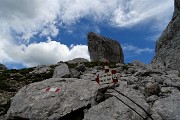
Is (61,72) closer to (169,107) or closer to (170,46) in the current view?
(169,107)

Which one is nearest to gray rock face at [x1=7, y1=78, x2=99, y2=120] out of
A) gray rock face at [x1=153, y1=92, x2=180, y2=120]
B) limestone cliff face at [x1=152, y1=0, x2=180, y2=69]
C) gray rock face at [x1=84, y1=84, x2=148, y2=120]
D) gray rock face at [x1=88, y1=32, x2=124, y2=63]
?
gray rock face at [x1=84, y1=84, x2=148, y2=120]

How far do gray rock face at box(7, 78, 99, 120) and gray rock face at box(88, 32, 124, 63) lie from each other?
131ft

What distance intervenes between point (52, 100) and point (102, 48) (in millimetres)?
42571

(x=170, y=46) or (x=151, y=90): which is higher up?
(x=170, y=46)

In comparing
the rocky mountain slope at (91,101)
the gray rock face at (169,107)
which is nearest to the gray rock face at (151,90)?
the rocky mountain slope at (91,101)

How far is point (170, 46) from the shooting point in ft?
126

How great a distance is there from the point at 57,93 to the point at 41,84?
2.54m

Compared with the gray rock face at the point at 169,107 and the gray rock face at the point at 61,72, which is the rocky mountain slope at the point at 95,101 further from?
the gray rock face at the point at 61,72

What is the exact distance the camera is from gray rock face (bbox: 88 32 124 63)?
61125 mm

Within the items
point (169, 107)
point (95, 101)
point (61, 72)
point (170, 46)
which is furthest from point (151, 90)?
point (170, 46)

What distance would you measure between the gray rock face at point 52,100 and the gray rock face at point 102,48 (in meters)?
40.0

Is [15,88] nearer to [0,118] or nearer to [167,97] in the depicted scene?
[0,118]

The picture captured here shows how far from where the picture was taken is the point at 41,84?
2164 centimetres

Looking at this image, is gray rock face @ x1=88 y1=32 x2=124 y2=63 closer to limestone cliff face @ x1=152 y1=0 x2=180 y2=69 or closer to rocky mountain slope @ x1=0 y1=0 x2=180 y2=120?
limestone cliff face @ x1=152 y1=0 x2=180 y2=69
